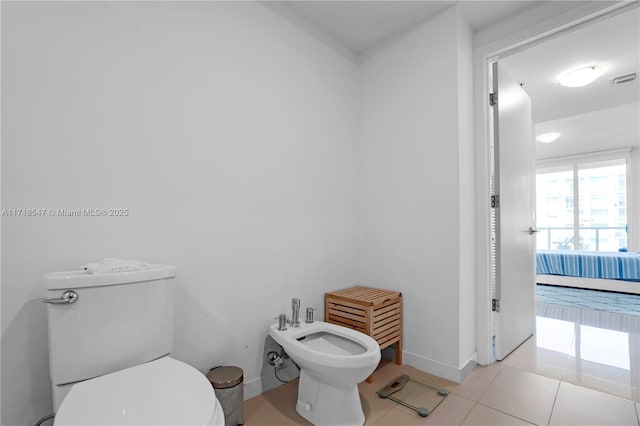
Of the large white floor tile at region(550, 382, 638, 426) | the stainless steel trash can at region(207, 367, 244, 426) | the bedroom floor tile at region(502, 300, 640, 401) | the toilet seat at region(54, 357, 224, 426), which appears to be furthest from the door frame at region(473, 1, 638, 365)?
the toilet seat at region(54, 357, 224, 426)

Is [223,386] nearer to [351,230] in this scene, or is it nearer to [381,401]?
[381,401]

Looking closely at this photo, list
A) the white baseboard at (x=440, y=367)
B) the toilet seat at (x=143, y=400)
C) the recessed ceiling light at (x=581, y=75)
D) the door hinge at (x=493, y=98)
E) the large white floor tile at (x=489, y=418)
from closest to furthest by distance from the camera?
the toilet seat at (x=143, y=400) → the large white floor tile at (x=489, y=418) → the white baseboard at (x=440, y=367) → the door hinge at (x=493, y=98) → the recessed ceiling light at (x=581, y=75)

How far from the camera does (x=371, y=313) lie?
6.22 ft

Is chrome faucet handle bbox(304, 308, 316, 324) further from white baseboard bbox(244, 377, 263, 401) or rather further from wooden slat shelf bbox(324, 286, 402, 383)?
white baseboard bbox(244, 377, 263, 401)

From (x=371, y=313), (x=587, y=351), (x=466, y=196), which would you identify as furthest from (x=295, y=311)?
(x=587, y=351)

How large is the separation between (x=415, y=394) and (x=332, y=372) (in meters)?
0.70

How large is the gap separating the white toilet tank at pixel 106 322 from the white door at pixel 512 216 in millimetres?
2132

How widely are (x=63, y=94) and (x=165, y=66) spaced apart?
447 millimetres

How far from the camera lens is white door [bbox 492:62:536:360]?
2232mm

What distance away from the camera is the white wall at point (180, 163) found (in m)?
1.14

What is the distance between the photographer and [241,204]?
5.75 ft

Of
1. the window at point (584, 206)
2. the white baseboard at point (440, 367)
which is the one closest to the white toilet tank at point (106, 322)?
the white baseboard at point (440, 367)

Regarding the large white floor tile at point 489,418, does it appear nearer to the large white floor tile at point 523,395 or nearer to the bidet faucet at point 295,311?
Result: the large white floor tile at point 523,395

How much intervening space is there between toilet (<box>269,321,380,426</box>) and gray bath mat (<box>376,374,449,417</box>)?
32 centimetres
